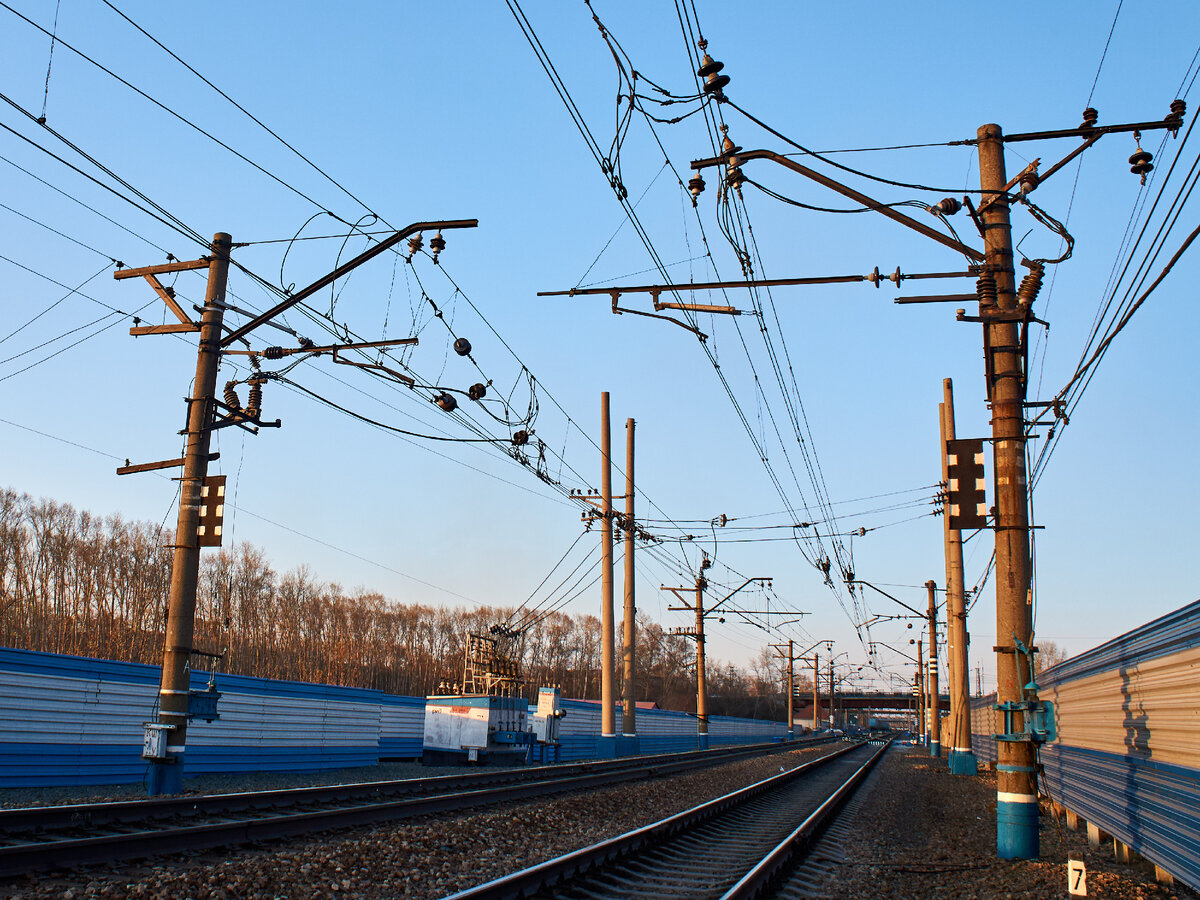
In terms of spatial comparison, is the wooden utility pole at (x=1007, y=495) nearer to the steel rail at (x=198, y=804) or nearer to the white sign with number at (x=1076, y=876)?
the white sign with number at (x=1076, y=876)

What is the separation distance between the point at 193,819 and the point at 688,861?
6.68 meters

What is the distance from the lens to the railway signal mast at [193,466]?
14984 millimetres

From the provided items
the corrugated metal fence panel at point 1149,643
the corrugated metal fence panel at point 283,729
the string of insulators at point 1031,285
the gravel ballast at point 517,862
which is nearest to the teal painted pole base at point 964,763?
the gravel ballast at point 517,862

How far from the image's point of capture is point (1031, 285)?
501 inches

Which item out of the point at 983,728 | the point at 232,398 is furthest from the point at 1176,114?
the point at 983,728

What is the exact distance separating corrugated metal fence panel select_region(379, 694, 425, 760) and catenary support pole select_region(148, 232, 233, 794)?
14874mm

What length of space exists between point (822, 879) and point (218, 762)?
15655mm

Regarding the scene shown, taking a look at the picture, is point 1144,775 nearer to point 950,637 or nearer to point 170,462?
point 170,462

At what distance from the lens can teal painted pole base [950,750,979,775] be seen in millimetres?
31391

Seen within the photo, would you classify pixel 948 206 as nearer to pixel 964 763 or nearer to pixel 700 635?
pixel 964 763

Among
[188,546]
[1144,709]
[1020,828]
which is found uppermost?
[188,546]

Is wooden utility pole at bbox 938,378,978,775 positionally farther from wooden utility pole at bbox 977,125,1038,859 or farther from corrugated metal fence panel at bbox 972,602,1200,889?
wooden utility pole at bbox 977,125,1038,859

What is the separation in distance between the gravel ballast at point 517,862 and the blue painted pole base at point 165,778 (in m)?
2.88

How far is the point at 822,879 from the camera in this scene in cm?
1162
